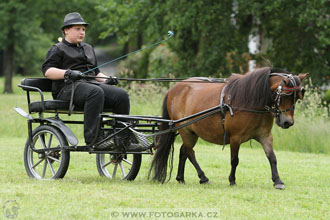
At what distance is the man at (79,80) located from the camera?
7.39 meters

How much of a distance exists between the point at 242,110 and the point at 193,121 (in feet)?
2.21

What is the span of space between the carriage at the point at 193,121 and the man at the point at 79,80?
0.13 meters

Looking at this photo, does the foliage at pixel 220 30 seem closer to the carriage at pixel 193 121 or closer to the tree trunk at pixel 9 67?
the carriage at pixel 193 121

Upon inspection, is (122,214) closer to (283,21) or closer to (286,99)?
(286,99)

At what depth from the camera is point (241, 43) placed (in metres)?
20.2

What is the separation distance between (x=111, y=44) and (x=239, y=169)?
231 feet

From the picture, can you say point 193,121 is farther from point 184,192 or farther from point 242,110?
point 184,192

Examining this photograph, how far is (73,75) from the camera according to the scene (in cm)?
734

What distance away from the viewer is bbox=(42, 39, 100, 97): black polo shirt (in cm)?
767

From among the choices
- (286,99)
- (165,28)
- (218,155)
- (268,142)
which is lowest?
(218,155)

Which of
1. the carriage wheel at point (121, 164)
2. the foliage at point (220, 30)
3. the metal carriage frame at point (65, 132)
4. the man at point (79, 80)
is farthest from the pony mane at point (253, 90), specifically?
the foliage at point (220, 30)

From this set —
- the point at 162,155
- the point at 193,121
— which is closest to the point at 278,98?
the point at 193,121

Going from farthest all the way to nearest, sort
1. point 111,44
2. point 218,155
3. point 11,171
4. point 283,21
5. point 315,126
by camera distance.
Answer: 1. point 111,44
2. point 283,21
3. point 315,126
4. point 218,155
5. point 11,171

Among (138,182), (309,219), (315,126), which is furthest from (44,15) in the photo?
(309,219)
